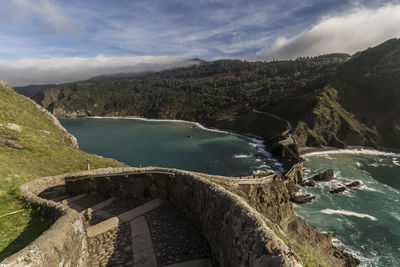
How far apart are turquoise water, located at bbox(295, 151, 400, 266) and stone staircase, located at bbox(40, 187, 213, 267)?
3012cm

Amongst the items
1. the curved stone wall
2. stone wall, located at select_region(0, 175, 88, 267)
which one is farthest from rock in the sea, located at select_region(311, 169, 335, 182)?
stone wall, located at select_region(0, 175, 88, 267)

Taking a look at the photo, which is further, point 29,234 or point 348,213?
point 348,213

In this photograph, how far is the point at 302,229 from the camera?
27.9m

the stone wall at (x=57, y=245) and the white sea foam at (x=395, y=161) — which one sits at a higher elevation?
the stone wall at (x=57, y=245)

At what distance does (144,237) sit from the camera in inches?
372

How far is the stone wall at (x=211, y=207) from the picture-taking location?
5316 millimetres

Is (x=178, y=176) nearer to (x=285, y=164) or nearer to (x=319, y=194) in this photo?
(x=319, y=194)

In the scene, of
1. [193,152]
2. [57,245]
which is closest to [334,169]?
[193,152]

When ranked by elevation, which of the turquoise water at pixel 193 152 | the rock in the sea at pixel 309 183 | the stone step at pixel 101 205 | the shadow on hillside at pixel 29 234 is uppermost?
the shadow on hillside at pixel 29 234

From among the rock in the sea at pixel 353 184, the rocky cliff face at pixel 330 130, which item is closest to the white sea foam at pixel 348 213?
the rock in the sea at pixel 353 184

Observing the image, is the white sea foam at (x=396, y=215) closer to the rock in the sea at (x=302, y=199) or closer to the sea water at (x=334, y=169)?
the sea water at (x=334, y=169)

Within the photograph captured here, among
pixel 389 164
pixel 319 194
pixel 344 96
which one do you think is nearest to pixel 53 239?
pixel 319 194

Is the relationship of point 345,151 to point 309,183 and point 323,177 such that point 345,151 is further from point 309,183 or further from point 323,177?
point 309,183

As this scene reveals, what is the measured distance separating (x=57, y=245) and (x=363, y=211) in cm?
4978
